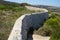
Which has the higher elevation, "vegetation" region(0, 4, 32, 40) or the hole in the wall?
"vegetation" region(0, 4, 32, 40)

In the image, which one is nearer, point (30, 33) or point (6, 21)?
point (6, 21)

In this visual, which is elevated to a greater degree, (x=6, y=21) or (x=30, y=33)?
(x=6, y=21)

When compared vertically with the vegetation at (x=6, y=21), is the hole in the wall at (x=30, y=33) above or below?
below

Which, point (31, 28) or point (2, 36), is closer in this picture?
point (2, 36)

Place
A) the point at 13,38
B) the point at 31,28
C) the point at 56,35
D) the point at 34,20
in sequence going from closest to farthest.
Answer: the point at 13,38, the point at 56,35, the point at 31,28, the point at 34,20

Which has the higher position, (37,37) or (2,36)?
(2,36)

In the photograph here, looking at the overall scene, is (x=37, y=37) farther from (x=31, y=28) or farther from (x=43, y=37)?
(x=31, y=28)

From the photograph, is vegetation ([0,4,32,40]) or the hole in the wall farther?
the hole in the wall

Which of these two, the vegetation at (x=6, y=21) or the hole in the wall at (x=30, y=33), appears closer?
the vegetation at (x=6, y=21)

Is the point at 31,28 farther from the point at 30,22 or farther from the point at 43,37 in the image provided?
the point at 43,37

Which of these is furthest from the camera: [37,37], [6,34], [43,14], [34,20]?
[43,14]

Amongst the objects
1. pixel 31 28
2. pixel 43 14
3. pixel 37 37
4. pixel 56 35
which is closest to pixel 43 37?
pixel 37 37

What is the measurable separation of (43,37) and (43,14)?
6589mm

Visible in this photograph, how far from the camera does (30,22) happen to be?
2012 centimetres
